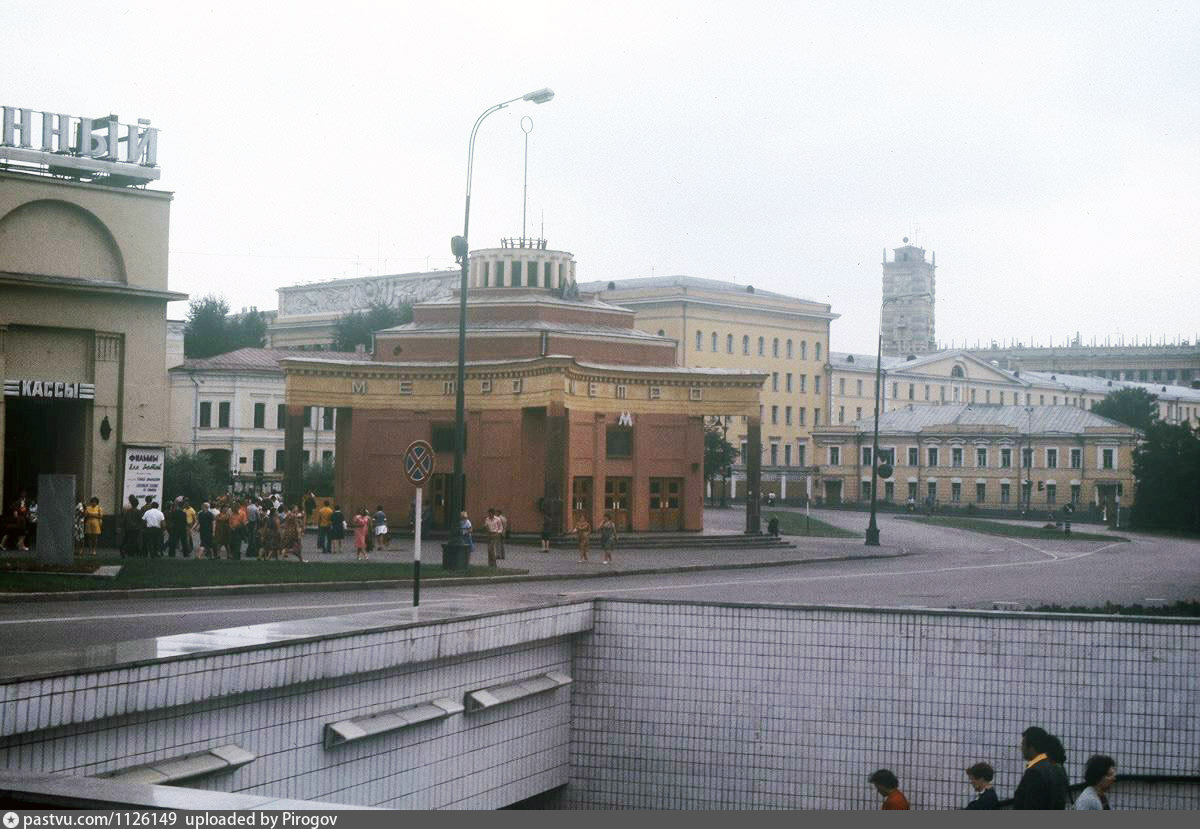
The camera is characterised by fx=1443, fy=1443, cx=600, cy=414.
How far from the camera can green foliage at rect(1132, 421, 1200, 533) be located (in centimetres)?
7788

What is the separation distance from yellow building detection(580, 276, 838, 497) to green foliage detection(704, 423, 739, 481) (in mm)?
15719

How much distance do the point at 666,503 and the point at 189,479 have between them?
21.1 metres

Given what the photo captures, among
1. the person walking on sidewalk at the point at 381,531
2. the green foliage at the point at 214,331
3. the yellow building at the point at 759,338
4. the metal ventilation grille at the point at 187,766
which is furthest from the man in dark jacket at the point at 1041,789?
the green foliage at the point at 214,331

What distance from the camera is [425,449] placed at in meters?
20.4

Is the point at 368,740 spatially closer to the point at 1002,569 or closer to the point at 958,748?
the point at 958,748

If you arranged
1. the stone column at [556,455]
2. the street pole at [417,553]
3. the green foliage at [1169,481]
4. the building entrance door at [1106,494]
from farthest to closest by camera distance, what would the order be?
the building entrance door at [1106,494] < the green foliage at [1169,481] < the stone column at [556,455] < the street pole at [417,553]

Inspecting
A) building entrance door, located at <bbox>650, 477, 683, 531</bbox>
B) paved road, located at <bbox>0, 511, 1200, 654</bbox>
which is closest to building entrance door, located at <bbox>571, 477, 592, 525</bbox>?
building entrance door, located at <bbox>650, 477, 683, 531</bbox>

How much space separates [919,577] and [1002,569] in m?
5.66

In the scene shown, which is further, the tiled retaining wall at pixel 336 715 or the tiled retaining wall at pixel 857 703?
the tiled retaining wall at pixel 857 703

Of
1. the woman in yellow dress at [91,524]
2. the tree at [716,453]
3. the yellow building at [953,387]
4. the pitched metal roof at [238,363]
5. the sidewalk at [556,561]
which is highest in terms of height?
the yellow building at [953,387]

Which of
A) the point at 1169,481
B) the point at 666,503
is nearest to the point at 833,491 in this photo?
the point at 1169,481

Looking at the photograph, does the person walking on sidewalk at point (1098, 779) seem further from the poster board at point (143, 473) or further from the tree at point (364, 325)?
the tree at point (364, 325)

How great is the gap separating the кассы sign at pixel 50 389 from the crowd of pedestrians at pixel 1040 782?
3286 centimetres

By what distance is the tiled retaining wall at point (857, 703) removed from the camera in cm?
1398
